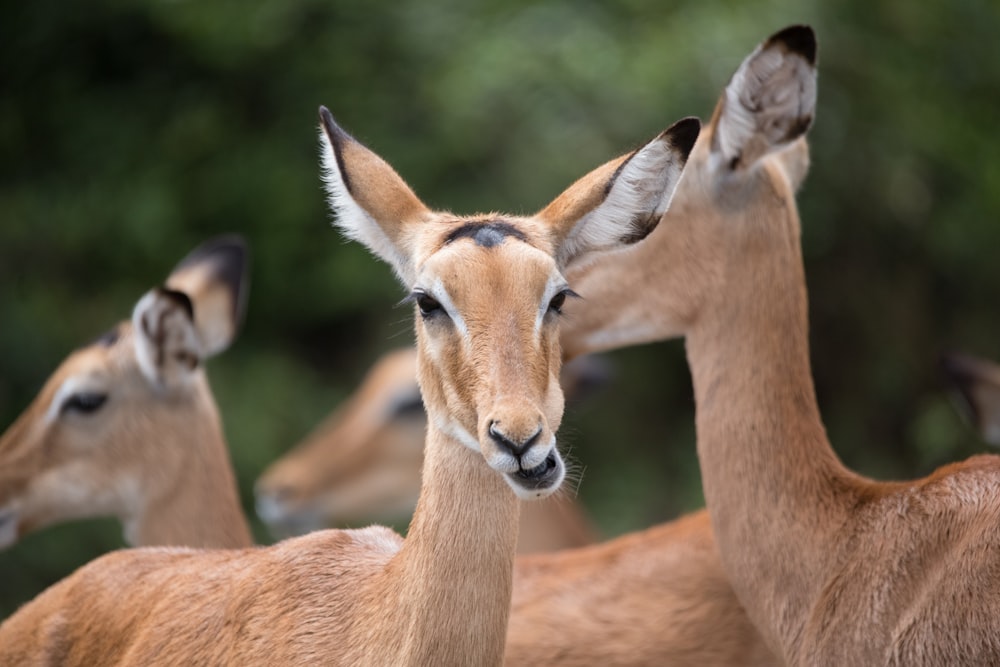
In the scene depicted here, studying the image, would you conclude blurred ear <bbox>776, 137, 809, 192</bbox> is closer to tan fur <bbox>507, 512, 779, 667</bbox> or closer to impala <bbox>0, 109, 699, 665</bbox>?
tan fur <bbox>507, 512, 779, 667</bbox>

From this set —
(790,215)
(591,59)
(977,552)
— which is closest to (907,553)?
(977,552)

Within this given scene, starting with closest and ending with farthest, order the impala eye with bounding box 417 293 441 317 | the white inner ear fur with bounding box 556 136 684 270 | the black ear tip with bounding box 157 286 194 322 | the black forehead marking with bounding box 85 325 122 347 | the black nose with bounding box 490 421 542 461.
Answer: the black nose with bounding box 490 421 542 461 → the impala eye with bounding box 417 293 441 317 → the white inner ear fur with bounding box 556 136 684 270 → the black ear tip with bounding box 157 286 194 322 → the black forehead marking with bounding box 85 325 122 347

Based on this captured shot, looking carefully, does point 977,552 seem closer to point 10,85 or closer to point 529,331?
point 529,331

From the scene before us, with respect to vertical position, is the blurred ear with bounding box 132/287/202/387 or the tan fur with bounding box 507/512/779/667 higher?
the blurred ear with bounding box 132/287/202/387

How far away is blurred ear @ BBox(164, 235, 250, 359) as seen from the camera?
5090mm

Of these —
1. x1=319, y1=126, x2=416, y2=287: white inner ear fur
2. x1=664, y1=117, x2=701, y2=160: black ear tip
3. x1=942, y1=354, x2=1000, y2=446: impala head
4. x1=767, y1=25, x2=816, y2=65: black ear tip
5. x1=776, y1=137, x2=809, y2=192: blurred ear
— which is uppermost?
x1=319, y1=126, x2=416, y2=287: white inner ear fur

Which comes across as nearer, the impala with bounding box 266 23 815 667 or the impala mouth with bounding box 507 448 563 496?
→ the impala mouth with bounding box 507 448 563 496

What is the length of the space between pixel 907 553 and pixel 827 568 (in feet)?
0.74

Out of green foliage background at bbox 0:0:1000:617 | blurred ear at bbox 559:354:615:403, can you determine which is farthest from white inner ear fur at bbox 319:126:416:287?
green foliage background at bbox 0:0:1000:617

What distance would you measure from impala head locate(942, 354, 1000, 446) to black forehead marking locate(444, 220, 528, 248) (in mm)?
2620

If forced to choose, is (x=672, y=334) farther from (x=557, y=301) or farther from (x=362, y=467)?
(x=362, y=467)

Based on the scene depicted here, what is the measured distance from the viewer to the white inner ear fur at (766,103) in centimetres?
370

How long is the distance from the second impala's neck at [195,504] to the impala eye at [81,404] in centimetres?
25

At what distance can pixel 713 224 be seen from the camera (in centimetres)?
385
